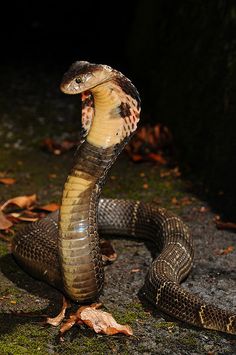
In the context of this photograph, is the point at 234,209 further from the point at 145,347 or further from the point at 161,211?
the point at 145,347

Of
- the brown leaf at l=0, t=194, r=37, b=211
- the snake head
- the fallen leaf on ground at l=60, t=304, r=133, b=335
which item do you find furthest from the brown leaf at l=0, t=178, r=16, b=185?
the snake head

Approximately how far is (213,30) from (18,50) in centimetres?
555

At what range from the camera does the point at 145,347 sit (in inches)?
185

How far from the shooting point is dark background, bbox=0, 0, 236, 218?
24.2 ft

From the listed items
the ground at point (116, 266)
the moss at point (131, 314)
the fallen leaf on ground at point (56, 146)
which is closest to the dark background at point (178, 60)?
the ground at point (116, 266)

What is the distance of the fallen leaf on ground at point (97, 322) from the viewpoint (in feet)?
15.8

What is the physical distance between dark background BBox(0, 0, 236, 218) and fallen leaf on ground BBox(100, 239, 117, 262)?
1315 millimetres

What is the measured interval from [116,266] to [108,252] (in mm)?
164

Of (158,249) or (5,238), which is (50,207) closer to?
(5,238)

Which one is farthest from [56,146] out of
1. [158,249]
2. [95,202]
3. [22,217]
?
[95,202]

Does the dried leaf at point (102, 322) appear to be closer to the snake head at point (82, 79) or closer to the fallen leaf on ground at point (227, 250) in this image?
the snake head at point (82, 79)

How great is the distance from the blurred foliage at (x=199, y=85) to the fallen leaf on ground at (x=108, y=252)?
1349 millimetres

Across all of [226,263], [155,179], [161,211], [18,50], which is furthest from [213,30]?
[18,50]

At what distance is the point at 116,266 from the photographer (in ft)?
19.6
